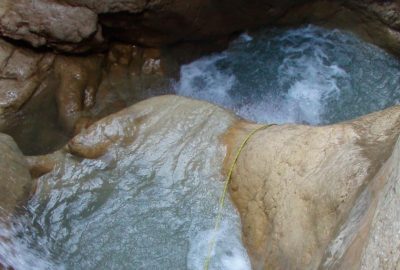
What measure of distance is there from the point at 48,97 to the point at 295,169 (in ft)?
9.67

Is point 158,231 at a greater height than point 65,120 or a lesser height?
lesser

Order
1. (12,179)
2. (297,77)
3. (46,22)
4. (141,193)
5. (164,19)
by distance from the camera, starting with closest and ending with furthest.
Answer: (12,179), (141,193), (46,22), (164,19), (297,77)

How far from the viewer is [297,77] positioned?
668cm

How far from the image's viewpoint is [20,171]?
4.61 m

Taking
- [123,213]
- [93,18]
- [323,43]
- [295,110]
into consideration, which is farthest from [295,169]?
[323,43]

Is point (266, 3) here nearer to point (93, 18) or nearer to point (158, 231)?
point (93, 18)

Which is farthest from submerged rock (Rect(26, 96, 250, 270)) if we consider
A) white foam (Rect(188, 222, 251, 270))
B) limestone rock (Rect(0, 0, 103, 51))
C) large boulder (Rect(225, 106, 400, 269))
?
limestone rock (Rect(0, 0, 103, 51))

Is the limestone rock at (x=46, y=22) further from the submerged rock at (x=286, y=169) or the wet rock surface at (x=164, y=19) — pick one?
the submerged rock at (x=286, y=169)

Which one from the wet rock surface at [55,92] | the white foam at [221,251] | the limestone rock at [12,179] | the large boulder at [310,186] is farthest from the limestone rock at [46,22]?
the white foam at [221,251]

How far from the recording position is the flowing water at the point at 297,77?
6.28 meters

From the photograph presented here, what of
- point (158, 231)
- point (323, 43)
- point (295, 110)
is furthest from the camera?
point (323, 43)

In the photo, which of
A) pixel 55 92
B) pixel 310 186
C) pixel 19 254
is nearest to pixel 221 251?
pixel 310 186

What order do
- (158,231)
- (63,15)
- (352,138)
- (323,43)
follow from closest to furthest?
1. (352,138)
2. (158,231)
3. (63,15)
4. (323,43)

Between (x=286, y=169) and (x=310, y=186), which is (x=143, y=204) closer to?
(x=286, y=169)
